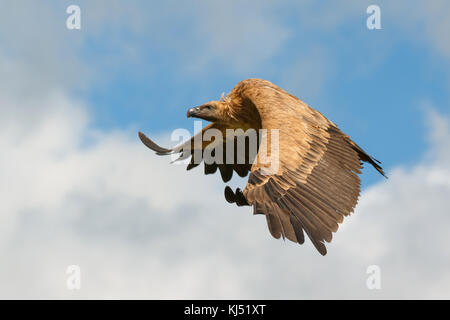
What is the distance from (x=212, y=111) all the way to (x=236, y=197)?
4.50 metres

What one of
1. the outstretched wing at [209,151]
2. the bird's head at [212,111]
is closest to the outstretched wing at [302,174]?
the bird's head at [212,111]

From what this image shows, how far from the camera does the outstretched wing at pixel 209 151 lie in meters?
13.0

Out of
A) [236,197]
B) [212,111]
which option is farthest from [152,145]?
[236,197]

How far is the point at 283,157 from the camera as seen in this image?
362 inches

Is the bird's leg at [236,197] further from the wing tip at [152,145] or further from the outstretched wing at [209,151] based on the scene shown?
the wing tip at [152,145]

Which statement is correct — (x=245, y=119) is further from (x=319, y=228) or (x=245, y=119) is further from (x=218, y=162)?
(x=319, y=228)

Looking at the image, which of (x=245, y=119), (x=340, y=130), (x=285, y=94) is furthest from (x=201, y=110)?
(x=340, y=130)

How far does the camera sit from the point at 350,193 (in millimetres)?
9312

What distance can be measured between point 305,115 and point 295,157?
1804mm

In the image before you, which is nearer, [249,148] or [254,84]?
[254,84]

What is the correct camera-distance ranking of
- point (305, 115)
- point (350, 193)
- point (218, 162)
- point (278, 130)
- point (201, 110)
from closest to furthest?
point (350, 193) < point (278, 130) < point (305, 115) < point (201, 110) < point (218, 162)

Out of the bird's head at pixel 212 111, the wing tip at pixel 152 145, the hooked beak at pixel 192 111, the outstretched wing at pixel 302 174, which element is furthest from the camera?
the wing tip at pixel 152 145

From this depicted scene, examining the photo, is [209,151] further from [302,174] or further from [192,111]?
[302,174]

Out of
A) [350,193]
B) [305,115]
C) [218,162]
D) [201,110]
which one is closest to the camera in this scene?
[350,193]
